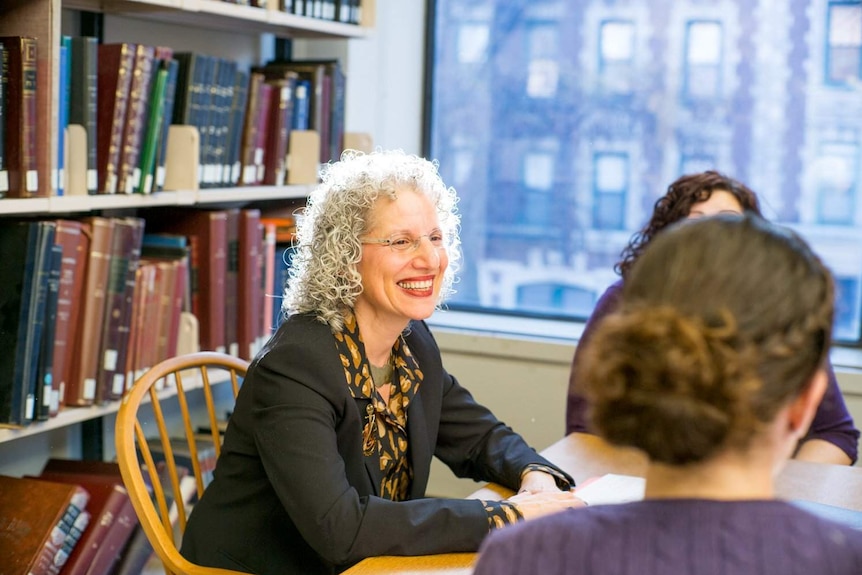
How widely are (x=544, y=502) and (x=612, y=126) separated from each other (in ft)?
7.21

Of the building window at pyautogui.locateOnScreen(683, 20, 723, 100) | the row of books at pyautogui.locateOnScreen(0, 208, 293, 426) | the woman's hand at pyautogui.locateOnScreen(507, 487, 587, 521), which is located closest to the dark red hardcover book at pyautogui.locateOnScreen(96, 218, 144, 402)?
the row of books at pyautogui.locateOnScreen(0, 208, 293, 426)

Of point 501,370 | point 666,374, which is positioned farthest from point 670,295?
point 501,370

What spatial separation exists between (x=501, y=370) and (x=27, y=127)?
1.74 meters

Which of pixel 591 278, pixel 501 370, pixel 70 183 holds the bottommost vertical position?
pixel 501 370

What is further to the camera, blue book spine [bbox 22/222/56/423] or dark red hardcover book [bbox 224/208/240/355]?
dark red hardcover book [bbox 224/208/240/355]

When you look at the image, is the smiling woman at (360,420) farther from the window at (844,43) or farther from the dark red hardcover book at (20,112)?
the window at (844,43)

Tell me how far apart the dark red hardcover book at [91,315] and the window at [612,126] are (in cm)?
161

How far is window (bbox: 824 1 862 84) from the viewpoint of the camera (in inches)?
127

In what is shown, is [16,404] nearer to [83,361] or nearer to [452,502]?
[83,361]

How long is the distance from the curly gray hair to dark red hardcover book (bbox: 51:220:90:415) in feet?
1.98

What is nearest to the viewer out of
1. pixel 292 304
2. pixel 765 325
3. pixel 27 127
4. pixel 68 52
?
pixel 765 325

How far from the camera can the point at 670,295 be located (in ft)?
2.49

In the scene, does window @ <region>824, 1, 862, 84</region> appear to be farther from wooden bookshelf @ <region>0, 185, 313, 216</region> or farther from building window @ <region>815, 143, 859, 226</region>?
wooden bookshelf @ <region>0, 185, 313, 216</region>

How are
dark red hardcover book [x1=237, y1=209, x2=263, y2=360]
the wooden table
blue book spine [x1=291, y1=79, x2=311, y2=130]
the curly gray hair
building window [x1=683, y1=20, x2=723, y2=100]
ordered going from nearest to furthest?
1. the wooden table
2. the curly gray hair
3. dark red hardcover book [x1=237, y1=209, x2=263, y2=360]
4. blue book spine [x1=291, y1=79, x2=311, y2=130]
5. building window [x1=683, y1=20, x2=723, y2=100]
